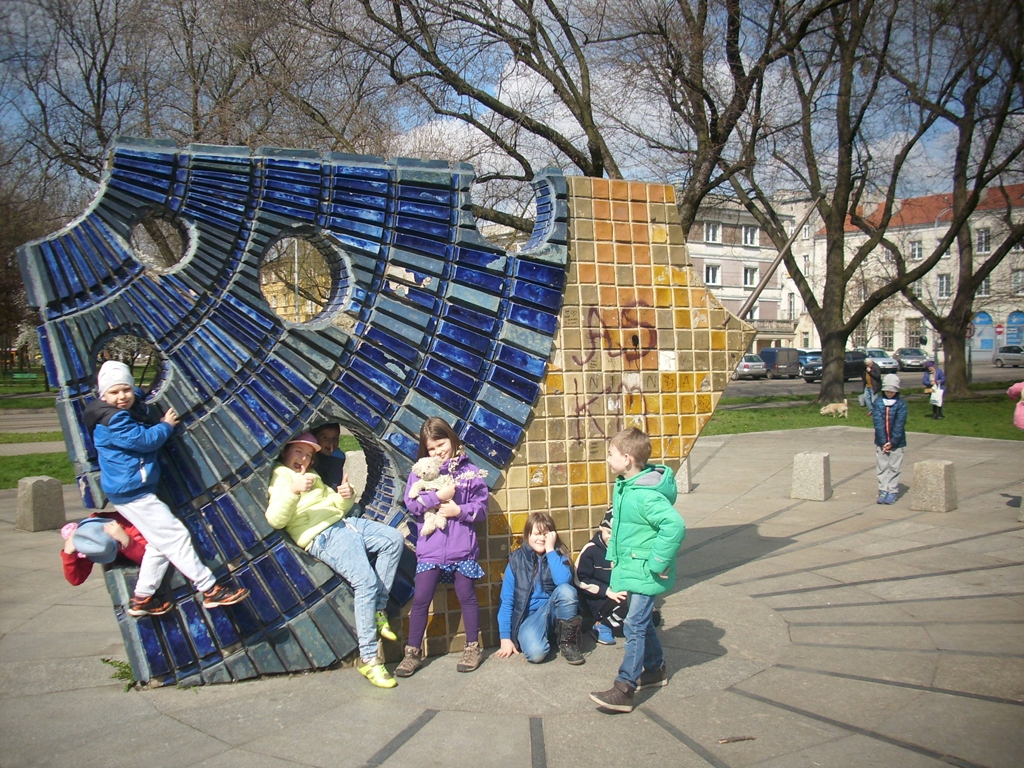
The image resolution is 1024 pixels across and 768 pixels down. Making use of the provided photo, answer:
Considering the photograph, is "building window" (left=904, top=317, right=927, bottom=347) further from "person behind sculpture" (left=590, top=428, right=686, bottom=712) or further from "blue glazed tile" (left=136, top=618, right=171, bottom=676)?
"blue glazed tile" (left=136, top=618, right=171, bottom=676)

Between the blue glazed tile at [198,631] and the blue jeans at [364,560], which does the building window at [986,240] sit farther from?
the blue glazed tile at [198,631]

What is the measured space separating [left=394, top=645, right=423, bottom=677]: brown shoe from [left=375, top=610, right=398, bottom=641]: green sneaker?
16 centimetres

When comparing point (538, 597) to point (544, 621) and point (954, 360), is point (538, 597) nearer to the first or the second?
point (544, 621)

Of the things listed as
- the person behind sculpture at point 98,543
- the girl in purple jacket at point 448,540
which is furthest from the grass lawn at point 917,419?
the person behind sculpture at point 98,543

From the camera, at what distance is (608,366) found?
19.4 feet

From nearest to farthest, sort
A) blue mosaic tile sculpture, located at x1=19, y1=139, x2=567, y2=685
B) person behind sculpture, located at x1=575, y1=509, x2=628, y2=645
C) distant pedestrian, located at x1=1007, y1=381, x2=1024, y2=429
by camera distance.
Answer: blue mosaic tile sculpture, located at x1=19, y1=139, x2=567, y2=685 < person behind sculpture, located at x1=575, y1=509, x2=628, y2=645 < distant pedestrian, located at x1=1007, y1=381, x2=1024, y2=429

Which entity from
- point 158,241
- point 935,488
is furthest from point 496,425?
point 158,241

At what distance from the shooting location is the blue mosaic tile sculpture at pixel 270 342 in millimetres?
4746

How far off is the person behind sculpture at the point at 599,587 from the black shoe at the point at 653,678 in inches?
27.6

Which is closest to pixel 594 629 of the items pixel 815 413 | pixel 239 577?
pixel 239 577

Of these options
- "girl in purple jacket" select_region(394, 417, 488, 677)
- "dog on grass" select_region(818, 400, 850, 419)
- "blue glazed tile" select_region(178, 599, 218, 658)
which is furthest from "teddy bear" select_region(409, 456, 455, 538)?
"dog on grass" select_region(818, 400, 850, 419)

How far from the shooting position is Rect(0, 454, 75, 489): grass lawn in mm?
13352

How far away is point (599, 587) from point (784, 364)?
138ft

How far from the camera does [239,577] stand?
16.1 feet
